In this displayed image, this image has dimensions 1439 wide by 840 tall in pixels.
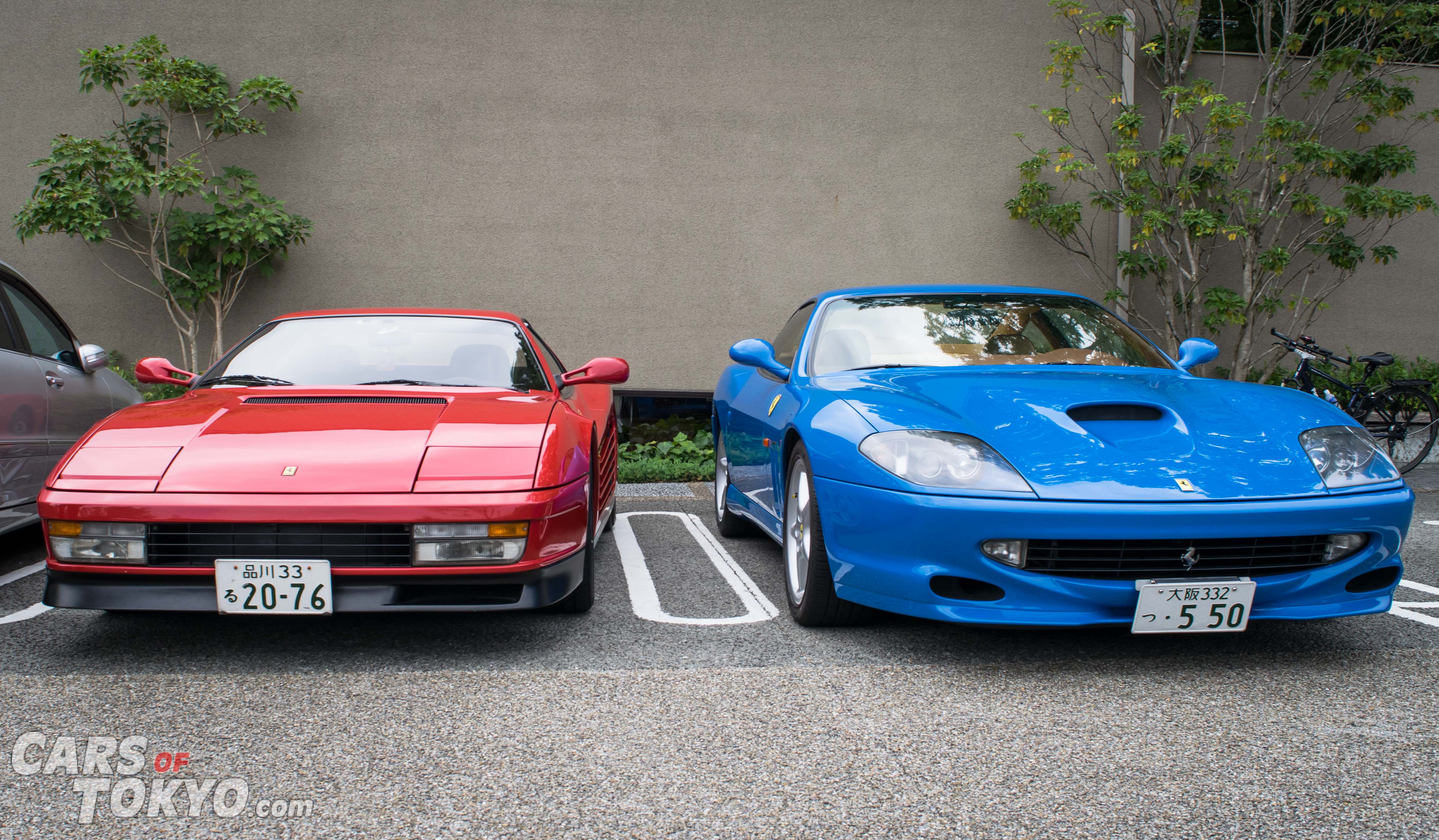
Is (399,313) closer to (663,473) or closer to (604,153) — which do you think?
(663,473)

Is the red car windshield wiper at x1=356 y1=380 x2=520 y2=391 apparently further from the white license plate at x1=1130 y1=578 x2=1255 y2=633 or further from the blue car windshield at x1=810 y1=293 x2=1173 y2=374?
the white license plate at x1=1130 y1=578 x2=1255 y2=633

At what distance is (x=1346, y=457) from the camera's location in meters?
2.72

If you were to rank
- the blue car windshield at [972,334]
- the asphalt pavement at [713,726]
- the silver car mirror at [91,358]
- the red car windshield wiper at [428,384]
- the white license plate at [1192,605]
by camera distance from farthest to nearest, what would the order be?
1. the silver car mirror at [91,358]
2. the blue car windshield at [972,334]
3. the red car windshield wiper at [428,384]
4. the white license plate at [1192,605]
5. the asphalt pavement at [713,726]

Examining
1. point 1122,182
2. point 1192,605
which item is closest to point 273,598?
point 1192,605

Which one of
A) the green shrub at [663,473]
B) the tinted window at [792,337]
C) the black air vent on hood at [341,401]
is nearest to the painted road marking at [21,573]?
the black air vent on hood at [341,401]

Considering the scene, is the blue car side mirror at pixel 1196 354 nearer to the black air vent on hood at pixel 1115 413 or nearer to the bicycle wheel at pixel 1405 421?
the black air vent on hood at pixel 1115 413

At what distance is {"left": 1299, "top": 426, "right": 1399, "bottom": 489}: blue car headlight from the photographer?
8.68ft

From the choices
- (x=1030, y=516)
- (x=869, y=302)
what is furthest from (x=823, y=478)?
(x=869, y=302)

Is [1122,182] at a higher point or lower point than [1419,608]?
higher

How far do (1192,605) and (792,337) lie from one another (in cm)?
236

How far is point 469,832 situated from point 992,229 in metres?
7.56

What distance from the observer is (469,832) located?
68.4 inches

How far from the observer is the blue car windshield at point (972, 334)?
3.63m

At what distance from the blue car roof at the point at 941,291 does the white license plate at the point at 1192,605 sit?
6.05 feet
